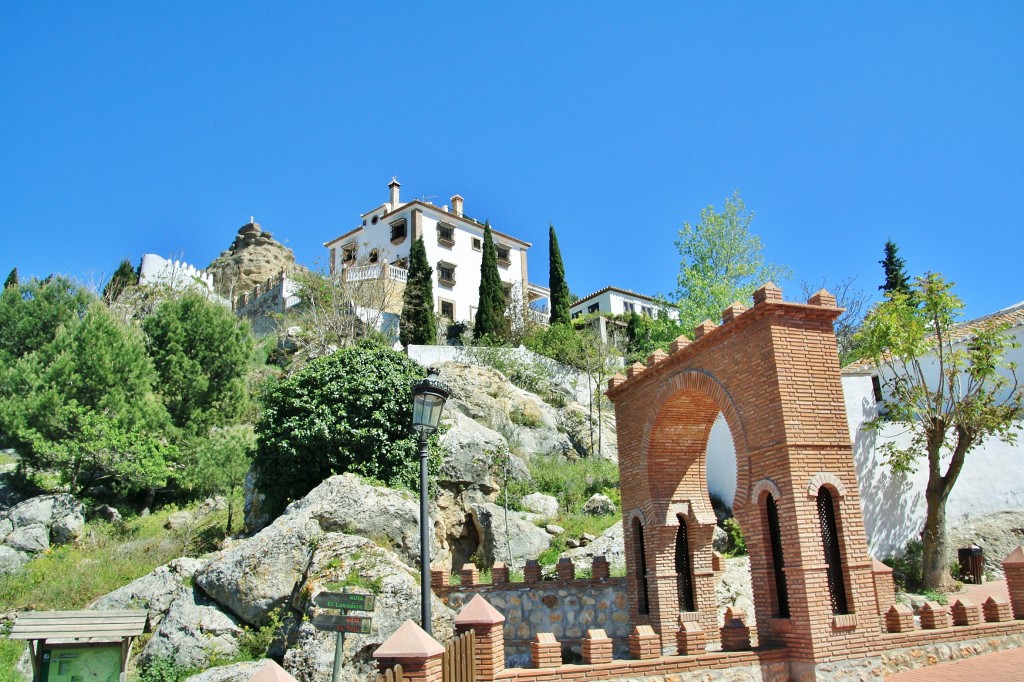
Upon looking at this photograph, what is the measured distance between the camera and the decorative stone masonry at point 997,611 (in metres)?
12.0

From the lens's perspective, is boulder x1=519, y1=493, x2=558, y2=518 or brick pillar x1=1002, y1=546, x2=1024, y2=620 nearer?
brick pillar x1=1002, y1=546, x2=1024, y2=620

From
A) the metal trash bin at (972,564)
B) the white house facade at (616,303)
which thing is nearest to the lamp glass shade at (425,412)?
the metal trash bin at (972,564)

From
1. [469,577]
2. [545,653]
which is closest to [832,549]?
Answer: [545,653]

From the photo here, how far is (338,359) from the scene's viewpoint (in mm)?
19094

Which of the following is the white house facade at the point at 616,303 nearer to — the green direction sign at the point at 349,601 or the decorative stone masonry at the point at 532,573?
the decorative stone masonry at the point at 532,573

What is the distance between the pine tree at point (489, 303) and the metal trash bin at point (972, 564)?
828 inches

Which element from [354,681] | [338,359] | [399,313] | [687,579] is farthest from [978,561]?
[399,313]

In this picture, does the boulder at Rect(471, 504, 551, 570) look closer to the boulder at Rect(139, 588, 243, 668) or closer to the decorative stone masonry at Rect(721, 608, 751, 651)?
the boulder at Rect(139, 588, 243, 668)

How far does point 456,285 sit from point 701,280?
17.4 meters

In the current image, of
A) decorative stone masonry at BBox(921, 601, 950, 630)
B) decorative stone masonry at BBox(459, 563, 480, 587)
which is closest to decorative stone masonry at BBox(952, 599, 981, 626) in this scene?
decorative stone masonry at BBox(921, 601, 950, 630)

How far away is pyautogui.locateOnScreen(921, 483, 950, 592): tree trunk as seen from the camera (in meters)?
17.3

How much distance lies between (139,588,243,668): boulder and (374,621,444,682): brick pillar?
738 cm

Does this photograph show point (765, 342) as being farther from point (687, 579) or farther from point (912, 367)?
point (912, 367)

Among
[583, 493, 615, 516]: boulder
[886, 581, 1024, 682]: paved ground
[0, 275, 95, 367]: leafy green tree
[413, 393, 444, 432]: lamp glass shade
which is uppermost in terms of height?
[0, 275, 95, 367]: leafy green tree
